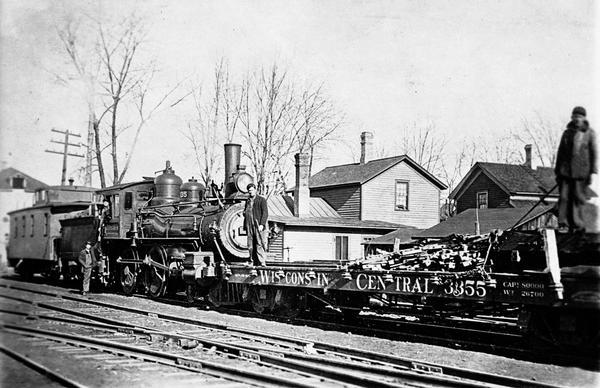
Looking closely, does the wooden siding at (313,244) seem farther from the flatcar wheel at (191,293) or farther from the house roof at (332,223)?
the flatcar wheel at (191,293)

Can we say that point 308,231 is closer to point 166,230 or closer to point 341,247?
point 341,247

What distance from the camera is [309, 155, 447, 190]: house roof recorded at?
32188 millimetres

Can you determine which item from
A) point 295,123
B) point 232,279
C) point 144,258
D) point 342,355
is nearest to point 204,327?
point 232,279

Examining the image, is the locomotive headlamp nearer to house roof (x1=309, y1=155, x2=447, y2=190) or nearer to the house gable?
house roof (x1=309, y1=155, x2=447, y2=190)

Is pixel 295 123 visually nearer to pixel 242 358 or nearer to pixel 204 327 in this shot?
pixel 204 327

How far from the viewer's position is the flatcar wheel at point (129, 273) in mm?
17047

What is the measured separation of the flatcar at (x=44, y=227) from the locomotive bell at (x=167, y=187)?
120 inches

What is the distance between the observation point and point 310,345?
337 inches

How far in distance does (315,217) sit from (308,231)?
1512mm

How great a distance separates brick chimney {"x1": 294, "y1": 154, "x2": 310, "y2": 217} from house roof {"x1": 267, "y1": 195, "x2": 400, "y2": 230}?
16.1 inches

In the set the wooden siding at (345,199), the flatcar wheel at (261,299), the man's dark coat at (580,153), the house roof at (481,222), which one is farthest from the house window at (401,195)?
the man's dark coat at (580,153)

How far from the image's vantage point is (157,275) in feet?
52.4

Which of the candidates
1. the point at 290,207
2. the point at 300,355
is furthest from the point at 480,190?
the point at 300,355

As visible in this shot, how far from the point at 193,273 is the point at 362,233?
55.5 feet
